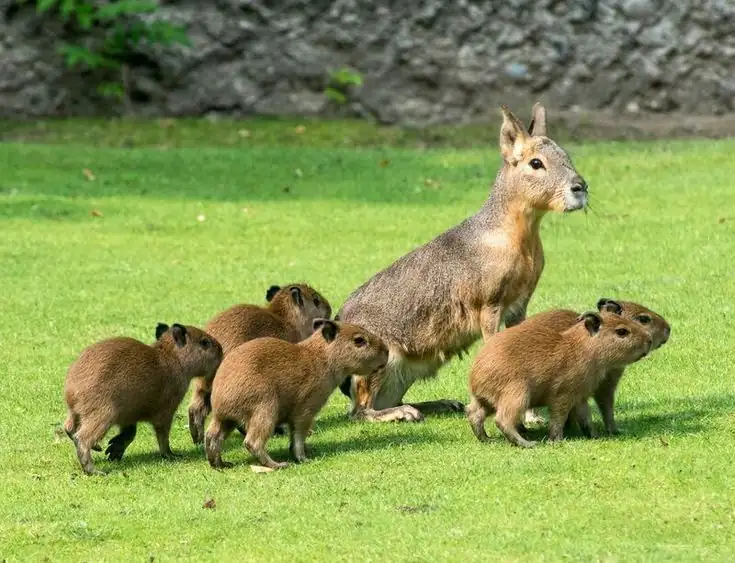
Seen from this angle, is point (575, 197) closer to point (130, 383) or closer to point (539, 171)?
point (539, 171)

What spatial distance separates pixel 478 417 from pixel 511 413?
0.31m

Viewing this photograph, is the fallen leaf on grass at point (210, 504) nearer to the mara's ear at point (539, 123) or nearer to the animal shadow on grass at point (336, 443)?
the animal shadow on grass at point (336, 443)

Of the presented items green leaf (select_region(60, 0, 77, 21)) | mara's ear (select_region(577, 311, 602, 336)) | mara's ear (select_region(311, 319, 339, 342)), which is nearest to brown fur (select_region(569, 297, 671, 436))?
mara's ear (select_region(577, 311, 602, 336))

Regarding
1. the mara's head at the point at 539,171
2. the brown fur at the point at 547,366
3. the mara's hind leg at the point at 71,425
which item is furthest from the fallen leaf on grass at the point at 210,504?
the mara's head at the point at 539,171

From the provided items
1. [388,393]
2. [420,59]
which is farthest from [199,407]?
[420,59]

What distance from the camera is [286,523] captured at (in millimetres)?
7418

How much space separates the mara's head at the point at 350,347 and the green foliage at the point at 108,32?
1408cm

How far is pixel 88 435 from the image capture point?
839 centimetres

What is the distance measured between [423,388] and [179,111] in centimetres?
1362

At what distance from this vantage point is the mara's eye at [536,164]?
9.94 m

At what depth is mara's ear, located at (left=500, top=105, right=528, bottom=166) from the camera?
10.0 meters

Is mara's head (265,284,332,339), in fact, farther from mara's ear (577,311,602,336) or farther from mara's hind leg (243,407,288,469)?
mara's ear (577,311,602,336)

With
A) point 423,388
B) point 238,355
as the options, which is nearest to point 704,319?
point 423,388

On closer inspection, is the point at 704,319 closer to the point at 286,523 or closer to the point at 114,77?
the point at 286,523
